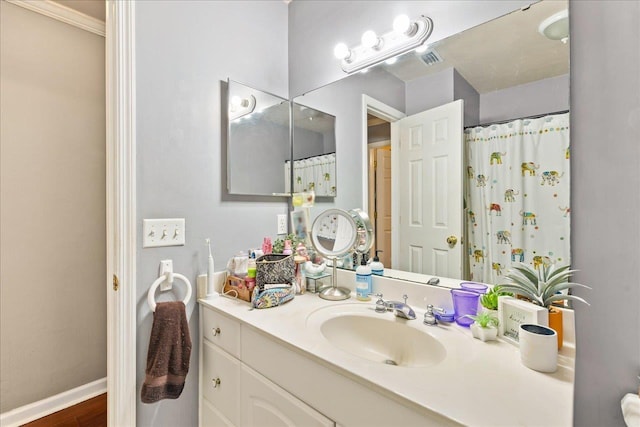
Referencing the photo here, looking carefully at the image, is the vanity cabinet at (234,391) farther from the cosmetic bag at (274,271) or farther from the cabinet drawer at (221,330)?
the cosmetic bag at (274,271)

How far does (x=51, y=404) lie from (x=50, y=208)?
3.85 feet

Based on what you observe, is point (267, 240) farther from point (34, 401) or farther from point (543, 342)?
point (34, 401)

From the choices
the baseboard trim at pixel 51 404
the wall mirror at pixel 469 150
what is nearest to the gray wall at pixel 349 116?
the wall mirror at pixel 469 150

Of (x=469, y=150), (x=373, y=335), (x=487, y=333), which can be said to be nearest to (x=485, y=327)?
(x=487, y=333)

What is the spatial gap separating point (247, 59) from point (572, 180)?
150 cm

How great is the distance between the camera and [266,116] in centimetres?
160

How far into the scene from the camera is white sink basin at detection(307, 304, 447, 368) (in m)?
0.99

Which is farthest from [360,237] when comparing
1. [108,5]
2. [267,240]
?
[108,5]

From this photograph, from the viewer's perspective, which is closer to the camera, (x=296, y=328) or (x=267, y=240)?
(x=296, y=328)

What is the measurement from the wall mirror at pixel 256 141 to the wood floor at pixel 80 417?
1.62m

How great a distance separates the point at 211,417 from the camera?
4.12 ft

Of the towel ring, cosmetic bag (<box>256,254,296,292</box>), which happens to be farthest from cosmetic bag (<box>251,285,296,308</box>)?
the towel ring

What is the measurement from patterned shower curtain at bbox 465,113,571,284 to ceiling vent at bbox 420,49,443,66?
0.33 metres

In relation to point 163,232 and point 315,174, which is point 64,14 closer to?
point 163,232
